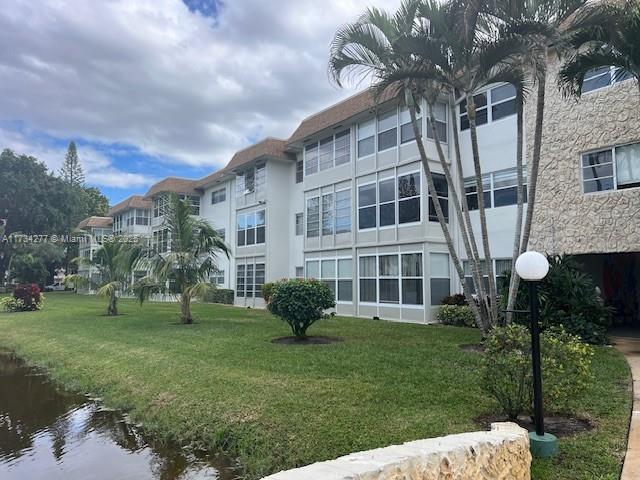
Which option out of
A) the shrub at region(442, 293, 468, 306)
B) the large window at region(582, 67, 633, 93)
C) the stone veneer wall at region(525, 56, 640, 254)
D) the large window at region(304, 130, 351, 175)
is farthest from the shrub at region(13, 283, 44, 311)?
the large window at region(582, 67, 633, 93)

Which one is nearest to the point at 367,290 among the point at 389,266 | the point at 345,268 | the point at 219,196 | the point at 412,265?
the point at 389,266

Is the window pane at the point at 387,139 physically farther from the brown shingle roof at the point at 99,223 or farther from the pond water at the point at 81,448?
the brown shingle roof at the point at 99,223

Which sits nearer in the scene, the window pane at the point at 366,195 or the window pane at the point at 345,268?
the window pane at the point at 366,195

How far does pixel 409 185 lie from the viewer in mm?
18156

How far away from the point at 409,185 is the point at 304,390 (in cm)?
1215

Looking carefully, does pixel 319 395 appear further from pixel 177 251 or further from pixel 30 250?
pixel 30 250

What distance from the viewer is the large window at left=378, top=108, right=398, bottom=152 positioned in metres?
19.0

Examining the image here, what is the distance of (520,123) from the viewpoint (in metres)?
10.5

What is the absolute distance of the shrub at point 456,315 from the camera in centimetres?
1563

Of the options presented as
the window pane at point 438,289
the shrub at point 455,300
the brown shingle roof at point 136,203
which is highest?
the brown shingle roof at point 136,203

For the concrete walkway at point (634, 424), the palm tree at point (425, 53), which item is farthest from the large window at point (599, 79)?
the concrete walkway at point (634, 424)

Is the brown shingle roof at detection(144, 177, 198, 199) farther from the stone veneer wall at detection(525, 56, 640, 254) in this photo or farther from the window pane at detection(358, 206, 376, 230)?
the stone veneer wall at detection(525, 56, 640, 254)

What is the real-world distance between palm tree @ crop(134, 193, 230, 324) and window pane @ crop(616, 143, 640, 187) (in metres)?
13.2

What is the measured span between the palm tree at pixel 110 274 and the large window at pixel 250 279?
7.12 meters
